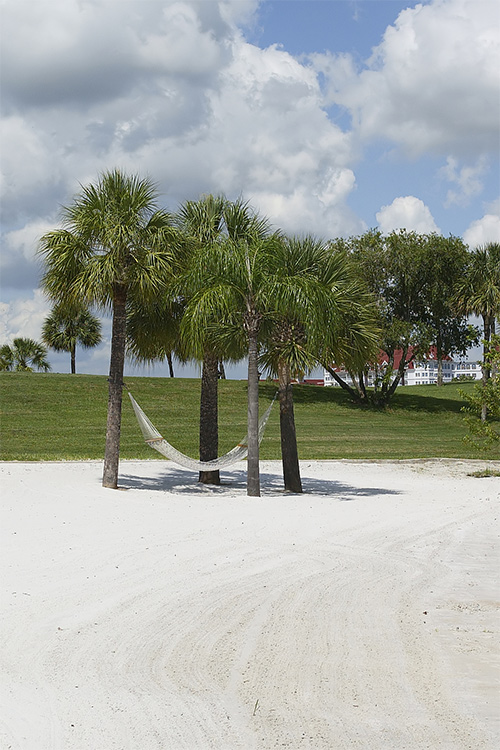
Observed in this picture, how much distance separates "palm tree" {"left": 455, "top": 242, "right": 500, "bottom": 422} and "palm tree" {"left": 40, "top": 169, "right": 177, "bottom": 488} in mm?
23891

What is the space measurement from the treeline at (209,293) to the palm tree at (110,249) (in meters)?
0.02

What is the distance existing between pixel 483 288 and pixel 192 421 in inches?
589

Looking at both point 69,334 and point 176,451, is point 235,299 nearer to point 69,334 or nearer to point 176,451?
point 176,451

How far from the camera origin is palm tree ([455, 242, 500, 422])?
117 ft

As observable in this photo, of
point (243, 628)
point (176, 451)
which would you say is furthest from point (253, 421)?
point (243, 628)

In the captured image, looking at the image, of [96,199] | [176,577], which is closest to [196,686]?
[176,577]

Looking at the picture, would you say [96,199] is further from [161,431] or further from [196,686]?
[161,431]

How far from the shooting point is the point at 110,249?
1465 cm

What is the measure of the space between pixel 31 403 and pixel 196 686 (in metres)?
29.1

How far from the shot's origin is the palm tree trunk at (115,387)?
15281 millimetres

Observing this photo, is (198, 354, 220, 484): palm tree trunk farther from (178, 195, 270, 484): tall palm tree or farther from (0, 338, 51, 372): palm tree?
(0, 338, 51, 372): palm tree

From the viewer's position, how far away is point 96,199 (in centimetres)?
1483

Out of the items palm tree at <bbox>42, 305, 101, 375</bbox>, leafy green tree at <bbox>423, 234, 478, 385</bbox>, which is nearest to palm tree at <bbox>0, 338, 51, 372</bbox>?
palm tree at <bbox>42, 305, 101, 375</bbox>

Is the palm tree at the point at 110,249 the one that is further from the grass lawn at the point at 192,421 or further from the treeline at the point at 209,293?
the grass lawn at the point at 192,421
